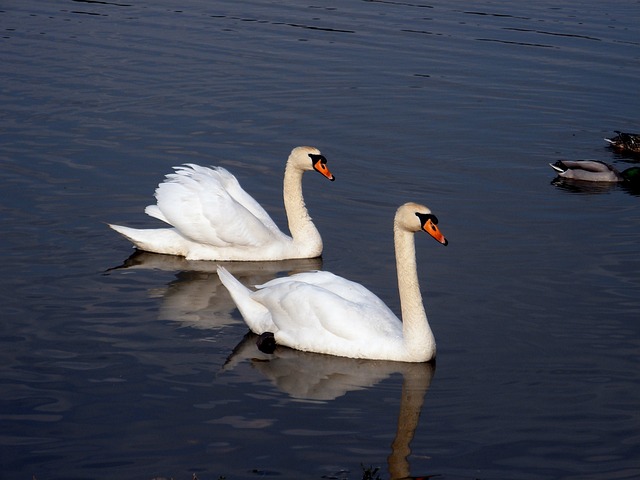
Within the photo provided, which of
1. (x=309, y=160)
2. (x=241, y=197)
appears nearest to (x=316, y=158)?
(x=309, y=160)

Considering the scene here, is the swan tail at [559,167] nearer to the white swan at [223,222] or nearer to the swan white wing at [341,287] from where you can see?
the white swan at [223,222]

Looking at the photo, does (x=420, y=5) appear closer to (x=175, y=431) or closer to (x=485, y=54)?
(x=485, y=54)

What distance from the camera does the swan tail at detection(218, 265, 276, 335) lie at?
10.3 m

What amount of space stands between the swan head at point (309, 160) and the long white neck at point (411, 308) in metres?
2.97

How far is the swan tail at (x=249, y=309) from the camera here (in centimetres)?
1029

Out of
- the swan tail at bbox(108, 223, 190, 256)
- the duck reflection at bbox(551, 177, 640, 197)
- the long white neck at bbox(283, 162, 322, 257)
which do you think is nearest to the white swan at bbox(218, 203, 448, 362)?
the long white neck at bbox(283, 162, 322, 257)

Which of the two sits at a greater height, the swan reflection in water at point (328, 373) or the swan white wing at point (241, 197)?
the swan white wing at point (241, 197)

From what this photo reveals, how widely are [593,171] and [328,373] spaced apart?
24.5 feet

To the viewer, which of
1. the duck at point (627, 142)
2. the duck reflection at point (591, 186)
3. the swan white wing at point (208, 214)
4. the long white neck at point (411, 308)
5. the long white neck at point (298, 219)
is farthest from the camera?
the duck at point (627, 142)

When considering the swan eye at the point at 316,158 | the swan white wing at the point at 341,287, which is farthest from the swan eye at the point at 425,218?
the swan eye at the point at 316,158

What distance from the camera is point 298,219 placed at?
12914 mm

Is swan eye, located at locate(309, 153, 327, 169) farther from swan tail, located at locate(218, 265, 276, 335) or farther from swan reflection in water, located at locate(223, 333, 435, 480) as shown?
swan reflection in water, located at locate(223, 333, 435, 480)

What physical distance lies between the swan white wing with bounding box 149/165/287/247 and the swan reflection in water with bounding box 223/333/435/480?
2383mm

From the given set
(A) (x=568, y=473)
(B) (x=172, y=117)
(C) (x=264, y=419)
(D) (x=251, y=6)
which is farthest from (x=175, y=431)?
(D) (x=251, y=6)
